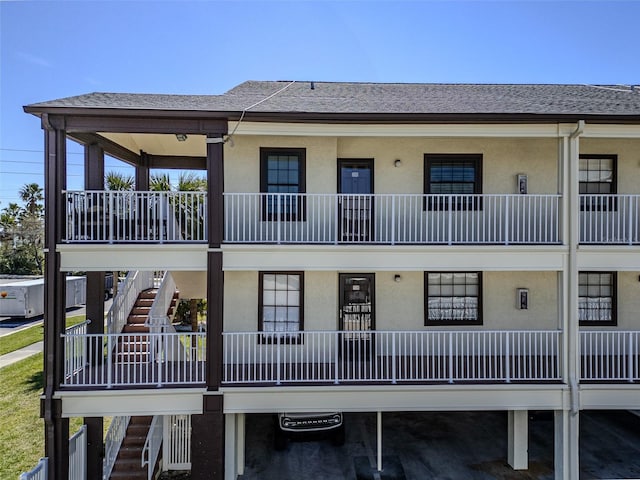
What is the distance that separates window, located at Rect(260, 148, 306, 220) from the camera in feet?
29.4

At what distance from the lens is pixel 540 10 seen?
11.8 m

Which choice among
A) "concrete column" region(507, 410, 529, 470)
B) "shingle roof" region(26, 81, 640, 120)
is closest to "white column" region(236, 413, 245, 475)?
"concrete column" region(507, 410, 529, 470)

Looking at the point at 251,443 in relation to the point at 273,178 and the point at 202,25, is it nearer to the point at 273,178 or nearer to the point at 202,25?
the point at 273,178

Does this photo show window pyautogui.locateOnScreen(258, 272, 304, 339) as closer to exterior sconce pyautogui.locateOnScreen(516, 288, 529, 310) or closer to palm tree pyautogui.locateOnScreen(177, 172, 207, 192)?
exterior sconce pyautogui.locateOnScreen(516, 288, 529, 310)

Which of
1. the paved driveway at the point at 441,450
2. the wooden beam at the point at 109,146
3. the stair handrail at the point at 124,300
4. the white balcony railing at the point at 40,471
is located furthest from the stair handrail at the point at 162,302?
the paved driveway at the point at 441,450

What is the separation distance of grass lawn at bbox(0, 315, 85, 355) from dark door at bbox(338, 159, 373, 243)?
18785mm

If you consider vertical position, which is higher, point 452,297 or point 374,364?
point 452,297

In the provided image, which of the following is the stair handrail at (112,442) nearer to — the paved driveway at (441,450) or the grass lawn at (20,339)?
the paved driveway at (441,450)

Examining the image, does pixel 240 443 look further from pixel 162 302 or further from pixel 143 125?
pixel 143 125

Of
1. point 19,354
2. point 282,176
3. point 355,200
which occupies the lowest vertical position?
point 19,354

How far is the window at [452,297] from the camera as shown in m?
9.31

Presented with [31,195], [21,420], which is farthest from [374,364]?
[31,195]

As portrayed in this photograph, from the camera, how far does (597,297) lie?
9430mm

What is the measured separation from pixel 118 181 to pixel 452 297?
16.5m
